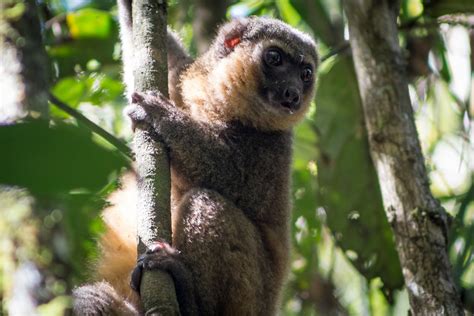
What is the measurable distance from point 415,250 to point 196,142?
1.96m

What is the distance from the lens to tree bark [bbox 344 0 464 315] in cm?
470

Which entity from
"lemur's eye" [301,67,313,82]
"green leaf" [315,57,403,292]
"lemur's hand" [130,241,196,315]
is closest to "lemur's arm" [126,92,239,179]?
"lemur's hand" [130,241,196,315]

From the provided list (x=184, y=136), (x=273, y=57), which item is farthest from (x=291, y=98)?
(x=184, y=136)

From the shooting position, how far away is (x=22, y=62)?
5094 mm

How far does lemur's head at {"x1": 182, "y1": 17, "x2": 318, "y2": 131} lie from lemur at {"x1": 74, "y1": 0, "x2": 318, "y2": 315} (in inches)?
0.4

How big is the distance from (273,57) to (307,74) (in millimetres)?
420

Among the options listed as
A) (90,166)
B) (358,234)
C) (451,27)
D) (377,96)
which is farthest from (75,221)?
(451,27)

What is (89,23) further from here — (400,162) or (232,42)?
(400,162)

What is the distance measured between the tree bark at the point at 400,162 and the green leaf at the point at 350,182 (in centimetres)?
109

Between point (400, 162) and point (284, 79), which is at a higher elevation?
point (284, 79)

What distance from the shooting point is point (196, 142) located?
4.94m

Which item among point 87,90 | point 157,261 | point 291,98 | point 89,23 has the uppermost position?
point 291,98

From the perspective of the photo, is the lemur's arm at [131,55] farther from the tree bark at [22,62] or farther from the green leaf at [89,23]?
the green leaf at [89,23]

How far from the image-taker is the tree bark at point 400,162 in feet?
15.4
